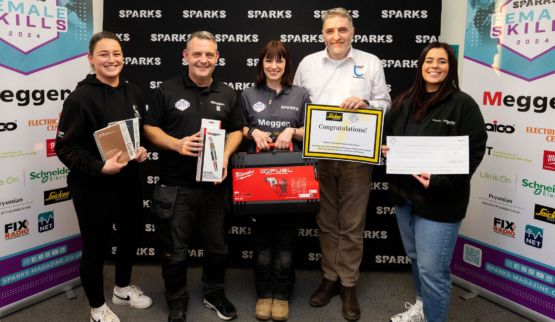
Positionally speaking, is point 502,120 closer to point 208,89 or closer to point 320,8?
point 320,8

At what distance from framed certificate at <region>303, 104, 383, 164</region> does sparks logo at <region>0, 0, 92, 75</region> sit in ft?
5.46

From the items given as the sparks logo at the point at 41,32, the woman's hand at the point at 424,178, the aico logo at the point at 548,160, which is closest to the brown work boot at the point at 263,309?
the woman's hand at the point at 424,178

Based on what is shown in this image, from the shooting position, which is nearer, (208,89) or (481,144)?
(481,144)

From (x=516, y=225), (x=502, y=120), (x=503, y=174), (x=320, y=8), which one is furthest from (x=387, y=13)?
(x=516, y=225)

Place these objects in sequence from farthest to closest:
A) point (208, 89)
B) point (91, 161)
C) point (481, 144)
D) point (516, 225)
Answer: point (516, 225) < point (208, 89) < point (91, 161) < point (481, 144)

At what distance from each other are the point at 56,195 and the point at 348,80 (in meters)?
2.07

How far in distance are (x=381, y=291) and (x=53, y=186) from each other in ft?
7.82

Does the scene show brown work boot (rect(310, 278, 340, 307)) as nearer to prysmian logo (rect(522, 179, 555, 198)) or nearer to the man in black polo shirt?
the man in black polo shirt

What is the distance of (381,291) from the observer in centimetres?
326

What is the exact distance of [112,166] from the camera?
7.79ft

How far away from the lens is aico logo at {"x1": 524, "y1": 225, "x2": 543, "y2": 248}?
2.80 meters

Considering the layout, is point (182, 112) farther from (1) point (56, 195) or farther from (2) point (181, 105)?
(1) point (56, 195)

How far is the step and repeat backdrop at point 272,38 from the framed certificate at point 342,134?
951 mm

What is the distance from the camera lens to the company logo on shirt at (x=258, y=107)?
8.89ft
